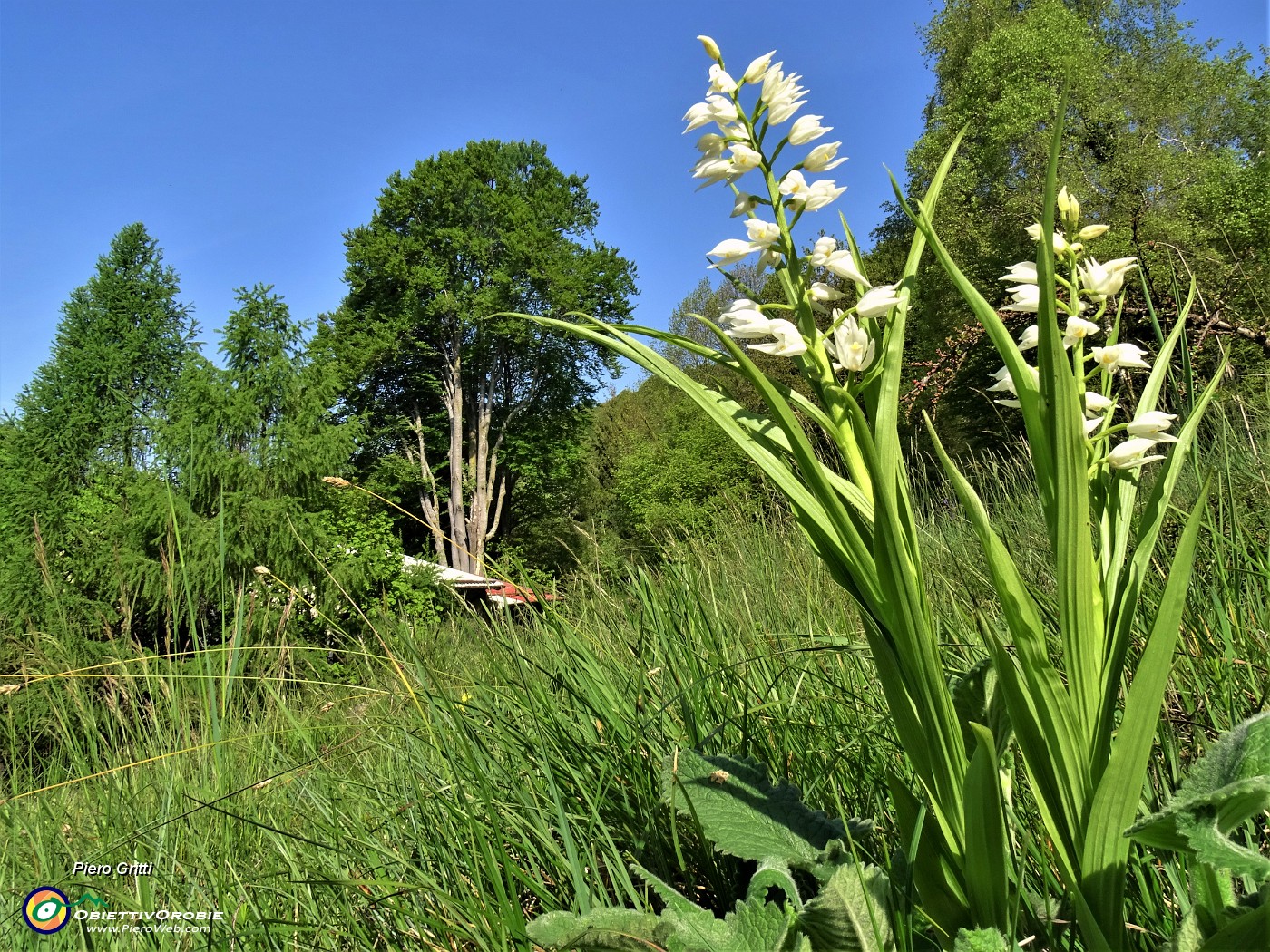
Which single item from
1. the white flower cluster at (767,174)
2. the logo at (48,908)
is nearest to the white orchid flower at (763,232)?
the white flower cluster at (767,174)

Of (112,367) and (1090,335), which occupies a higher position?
(112,367)

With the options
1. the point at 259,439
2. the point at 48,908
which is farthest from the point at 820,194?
the point at 259,439

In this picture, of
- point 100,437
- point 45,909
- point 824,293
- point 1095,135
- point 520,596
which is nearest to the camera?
point 824,293

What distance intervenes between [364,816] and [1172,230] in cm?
1496

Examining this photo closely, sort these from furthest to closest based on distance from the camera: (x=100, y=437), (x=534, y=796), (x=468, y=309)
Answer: (x=468, y=309), (x=100, y=437), (x=534, y=796)

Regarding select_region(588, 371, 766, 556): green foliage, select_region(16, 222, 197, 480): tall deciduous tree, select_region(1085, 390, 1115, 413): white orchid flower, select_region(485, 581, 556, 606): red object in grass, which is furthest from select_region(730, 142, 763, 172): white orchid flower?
select_region(588, 371, 766, 556): green foliage

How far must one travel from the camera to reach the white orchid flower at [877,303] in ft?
2.36

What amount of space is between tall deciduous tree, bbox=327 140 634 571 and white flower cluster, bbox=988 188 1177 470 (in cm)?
1790

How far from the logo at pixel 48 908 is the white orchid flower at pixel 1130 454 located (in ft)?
5.46

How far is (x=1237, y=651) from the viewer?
4.24 feet

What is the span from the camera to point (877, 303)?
72 centimetres

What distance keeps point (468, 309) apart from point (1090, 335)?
765 inches

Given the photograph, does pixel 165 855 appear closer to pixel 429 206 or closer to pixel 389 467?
pixel 389 467

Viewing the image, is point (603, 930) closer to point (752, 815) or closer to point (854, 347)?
point (752, 815)
